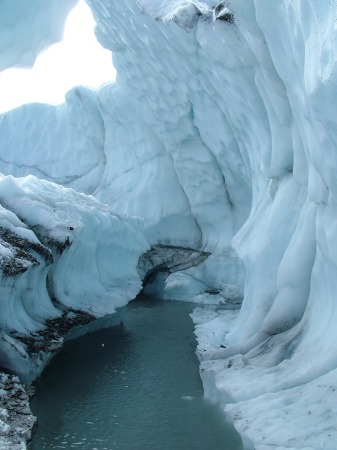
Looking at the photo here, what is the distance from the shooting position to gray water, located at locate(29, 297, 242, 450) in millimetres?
3949

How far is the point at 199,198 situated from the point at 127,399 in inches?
281

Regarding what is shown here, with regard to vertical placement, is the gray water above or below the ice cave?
below

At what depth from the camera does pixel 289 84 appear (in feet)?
15.2

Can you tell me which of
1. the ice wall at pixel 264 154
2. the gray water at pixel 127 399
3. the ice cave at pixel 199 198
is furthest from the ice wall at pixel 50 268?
the ice wall at pixel 264 154

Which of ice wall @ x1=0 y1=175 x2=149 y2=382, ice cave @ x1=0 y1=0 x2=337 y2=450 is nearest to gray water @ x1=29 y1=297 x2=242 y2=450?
ice cave @ x1=0 y1=0 x2=337 y2=450

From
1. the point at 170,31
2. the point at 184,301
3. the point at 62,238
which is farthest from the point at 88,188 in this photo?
the point at 62,238

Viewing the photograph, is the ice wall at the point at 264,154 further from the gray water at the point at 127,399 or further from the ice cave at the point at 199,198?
the gray water at the point at 127,399

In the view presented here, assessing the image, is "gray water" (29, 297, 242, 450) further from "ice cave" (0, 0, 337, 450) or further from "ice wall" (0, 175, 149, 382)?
"ice wall" (0, 175, 149, 382)

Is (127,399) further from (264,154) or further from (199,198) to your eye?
(199,198)

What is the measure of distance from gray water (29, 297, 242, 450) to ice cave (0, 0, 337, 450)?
0.62 ft

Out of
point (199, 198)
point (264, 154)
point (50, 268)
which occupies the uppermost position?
point (264, 154)

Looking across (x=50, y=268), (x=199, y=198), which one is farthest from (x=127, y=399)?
(x=199, y=198)

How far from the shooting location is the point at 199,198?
1163 cm

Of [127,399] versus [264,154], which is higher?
[264,154]
